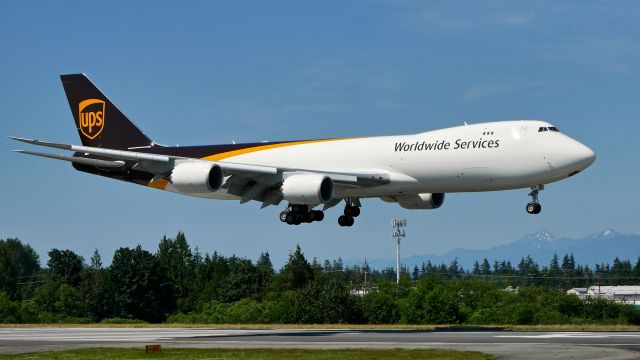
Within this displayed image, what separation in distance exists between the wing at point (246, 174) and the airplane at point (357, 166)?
0.06 metres

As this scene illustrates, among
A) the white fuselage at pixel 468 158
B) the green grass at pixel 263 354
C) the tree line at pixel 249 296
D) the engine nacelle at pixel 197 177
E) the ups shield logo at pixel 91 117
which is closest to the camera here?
the green grass at pixel 263 354

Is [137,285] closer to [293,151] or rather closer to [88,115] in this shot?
[88,115]

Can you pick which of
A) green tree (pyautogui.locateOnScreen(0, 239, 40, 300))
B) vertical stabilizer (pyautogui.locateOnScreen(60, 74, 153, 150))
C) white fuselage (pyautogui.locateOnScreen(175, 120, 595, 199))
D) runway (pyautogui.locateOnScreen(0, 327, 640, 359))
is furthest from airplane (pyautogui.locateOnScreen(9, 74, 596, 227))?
green tree (pyautogui.locateOnScreen(0, 239, 40, 300))

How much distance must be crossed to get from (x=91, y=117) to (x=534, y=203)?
32832 millimetres

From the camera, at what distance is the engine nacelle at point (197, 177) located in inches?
2189

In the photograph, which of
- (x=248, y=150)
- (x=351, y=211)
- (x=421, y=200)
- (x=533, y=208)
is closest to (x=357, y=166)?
(x=421, y=200)

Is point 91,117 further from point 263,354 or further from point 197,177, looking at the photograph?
point 263,354

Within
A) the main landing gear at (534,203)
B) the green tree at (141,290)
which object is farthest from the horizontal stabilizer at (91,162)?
the green tree at (141,290)

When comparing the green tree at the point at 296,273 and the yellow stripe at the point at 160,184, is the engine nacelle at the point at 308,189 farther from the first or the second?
the green tree at the point at 296,273

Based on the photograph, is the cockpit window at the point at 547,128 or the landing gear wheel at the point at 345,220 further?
the landing gear wheel at the point at 345,220

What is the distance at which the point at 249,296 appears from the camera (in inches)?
5556

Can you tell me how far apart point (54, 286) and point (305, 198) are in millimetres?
97165

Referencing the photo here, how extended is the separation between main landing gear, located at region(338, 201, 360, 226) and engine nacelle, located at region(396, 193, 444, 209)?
341 centimetres

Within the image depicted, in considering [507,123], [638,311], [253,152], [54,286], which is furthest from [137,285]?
[507,123]
